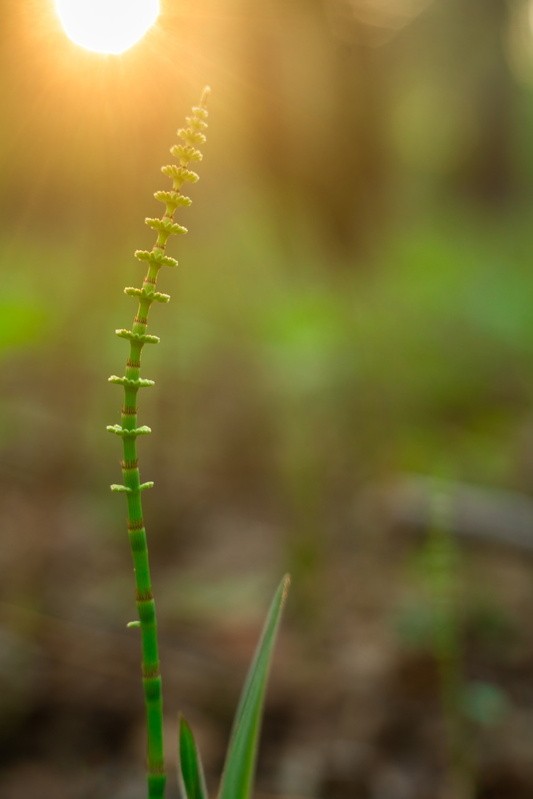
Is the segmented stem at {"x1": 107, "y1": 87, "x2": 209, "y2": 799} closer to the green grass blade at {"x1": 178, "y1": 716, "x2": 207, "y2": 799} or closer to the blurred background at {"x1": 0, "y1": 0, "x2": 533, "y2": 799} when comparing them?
the green grass blade at {"x1": 178, "y1": 716, "x2": 207, "y2": 799}

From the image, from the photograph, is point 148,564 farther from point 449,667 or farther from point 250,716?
point 449,667

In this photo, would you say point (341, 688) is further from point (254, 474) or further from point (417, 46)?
point (417, 46)

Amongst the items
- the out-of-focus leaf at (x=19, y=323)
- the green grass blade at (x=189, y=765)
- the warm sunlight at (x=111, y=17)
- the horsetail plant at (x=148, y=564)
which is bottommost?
the green grass blade at (x=189, y=765)

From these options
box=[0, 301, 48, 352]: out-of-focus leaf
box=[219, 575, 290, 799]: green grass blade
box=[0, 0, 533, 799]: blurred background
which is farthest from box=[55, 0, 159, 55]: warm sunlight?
box=[219, 575, 290, 799]: green grass blade

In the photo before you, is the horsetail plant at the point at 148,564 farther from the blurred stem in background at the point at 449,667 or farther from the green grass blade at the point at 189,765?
the blurred stem in background at the point at 449,667

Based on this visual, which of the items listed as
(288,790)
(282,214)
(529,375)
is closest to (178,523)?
(288,790)

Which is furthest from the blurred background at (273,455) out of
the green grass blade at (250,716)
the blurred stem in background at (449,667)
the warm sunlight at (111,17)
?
the green grass blade at (250,716)

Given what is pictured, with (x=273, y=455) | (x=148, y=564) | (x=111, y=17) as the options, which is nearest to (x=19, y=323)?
(x=111, y=17)
